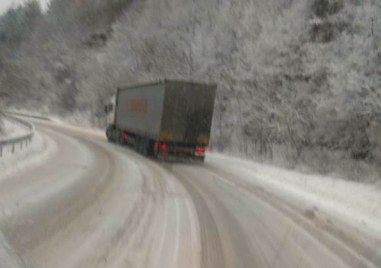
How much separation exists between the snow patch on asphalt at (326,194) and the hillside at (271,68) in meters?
4.98

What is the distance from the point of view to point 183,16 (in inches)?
2074

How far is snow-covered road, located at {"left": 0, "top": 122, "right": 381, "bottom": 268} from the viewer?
24.1 feet

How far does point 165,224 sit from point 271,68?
25373mm

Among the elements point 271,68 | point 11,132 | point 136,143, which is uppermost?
point 271,68

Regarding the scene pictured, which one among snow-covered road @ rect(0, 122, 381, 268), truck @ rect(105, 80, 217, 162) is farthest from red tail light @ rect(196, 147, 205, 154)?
snow-covered road @ rect(0, 122, 381, 268)

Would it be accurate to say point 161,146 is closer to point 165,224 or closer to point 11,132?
point 11,132

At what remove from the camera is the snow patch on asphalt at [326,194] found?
13.4 m

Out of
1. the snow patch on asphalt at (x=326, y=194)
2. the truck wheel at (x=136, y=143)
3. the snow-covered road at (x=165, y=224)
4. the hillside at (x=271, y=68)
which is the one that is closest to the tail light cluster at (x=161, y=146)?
the snow patch on asphalt at (x=326, y=194)

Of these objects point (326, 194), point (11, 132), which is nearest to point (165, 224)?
point (326, 194)

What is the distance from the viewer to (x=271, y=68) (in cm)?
3384

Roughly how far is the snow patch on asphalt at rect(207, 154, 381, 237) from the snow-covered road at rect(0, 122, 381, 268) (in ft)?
0.31

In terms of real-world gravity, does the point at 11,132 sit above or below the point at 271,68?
below

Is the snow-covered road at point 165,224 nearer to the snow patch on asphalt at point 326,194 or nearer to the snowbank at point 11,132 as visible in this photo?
the snow patch on asphalt at point 326,194

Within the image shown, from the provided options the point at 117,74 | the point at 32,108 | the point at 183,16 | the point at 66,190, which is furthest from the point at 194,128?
the point at 32,108
